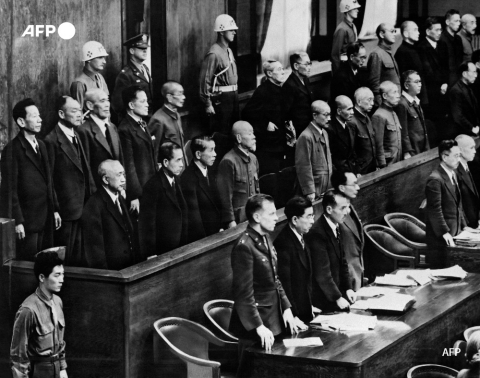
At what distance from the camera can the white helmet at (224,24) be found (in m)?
8.32

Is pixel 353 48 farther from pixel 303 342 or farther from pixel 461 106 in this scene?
pixel 303 342

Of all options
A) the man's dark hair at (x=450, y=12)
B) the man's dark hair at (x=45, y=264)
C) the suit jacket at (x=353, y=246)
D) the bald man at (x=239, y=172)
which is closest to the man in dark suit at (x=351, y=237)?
the suit jacket at (x=353, y=246)

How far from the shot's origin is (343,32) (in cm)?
965

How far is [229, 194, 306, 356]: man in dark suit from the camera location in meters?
6.91

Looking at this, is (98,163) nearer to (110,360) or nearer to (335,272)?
(110,360)

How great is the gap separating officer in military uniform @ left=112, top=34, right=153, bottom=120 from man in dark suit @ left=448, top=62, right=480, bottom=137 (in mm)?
3876

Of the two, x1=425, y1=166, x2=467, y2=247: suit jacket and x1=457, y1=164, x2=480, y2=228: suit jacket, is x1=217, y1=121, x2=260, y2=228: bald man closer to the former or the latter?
x1=425, y1=166, x2=467, y2=247: suit jacket

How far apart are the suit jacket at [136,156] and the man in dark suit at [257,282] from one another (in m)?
0.81

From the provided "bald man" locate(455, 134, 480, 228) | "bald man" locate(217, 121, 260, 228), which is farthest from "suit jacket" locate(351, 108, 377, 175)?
"bald man" locate(217, 121, 260, 228)

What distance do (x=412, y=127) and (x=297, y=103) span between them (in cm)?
163

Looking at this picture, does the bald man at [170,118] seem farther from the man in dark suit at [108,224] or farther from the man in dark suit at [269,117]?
the man in dark suit at [269,117]

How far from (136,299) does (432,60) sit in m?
4.69

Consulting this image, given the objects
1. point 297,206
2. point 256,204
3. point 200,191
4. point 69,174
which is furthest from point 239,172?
point 69,174

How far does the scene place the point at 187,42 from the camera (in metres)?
8.12
